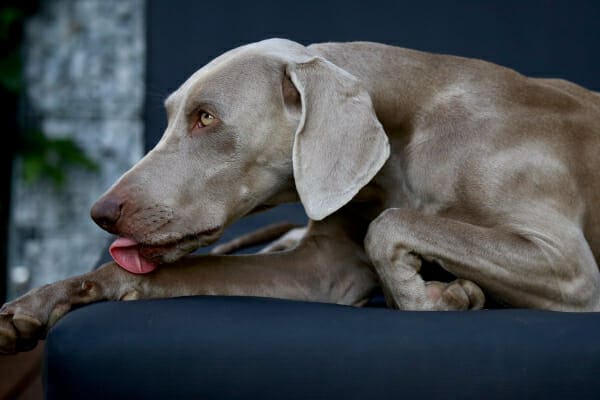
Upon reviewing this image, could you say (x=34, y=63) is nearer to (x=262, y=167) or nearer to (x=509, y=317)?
(x=262, y=167)

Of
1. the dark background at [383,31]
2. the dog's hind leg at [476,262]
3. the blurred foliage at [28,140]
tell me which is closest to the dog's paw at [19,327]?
the dog's hind leg at [476,262]

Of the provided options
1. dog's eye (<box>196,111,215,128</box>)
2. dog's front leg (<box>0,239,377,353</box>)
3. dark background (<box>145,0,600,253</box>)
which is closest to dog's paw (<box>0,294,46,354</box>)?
dog's front leg (<box>0,239,377,353</box>)

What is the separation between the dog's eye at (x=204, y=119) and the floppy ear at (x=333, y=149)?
184mm

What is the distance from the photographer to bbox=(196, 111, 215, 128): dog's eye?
6.20 ft

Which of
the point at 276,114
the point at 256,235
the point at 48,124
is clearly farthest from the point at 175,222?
the point at 48,124

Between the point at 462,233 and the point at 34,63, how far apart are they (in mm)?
3149

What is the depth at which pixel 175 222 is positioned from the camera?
1796 mm

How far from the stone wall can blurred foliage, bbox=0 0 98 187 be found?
2.1 inches

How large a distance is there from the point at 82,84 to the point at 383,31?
1821 mm

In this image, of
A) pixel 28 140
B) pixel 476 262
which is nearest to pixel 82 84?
pixel 28 140

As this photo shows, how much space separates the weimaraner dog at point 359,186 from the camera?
5.95ft

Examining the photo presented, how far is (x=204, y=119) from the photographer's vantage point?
190 cm

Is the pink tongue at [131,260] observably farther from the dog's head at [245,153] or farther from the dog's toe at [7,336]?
the dog's toe at [7,336]

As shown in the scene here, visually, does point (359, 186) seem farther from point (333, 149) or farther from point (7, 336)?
point (7, 336)
